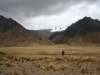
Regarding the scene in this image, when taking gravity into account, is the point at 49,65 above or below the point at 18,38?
below

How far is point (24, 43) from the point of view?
114m

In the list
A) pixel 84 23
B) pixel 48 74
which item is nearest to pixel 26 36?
pixel 84 23

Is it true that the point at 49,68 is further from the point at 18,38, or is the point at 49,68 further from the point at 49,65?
the point at 18,38

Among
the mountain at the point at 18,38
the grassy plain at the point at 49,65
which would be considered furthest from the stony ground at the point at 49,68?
the mountain at the point at 18,38

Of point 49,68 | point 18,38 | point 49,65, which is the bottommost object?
point 49,68

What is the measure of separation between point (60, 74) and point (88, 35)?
432ft

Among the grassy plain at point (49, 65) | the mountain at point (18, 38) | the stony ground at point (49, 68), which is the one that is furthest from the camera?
the mountain at point (18, 38)

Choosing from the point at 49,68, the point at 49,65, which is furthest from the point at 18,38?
the point at 49,68

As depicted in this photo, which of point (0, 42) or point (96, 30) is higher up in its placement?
point (96, 30)

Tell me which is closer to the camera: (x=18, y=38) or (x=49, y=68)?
(x=49, y=68)

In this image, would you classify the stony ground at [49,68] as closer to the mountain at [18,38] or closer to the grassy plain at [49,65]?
the grassy plain at [49,65]

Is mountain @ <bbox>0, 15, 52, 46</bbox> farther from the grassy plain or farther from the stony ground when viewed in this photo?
the stony ground

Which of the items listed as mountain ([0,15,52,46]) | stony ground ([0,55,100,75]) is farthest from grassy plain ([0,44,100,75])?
mountain ([0,15,52,46])

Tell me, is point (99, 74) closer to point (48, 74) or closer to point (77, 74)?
point (77, 74)
